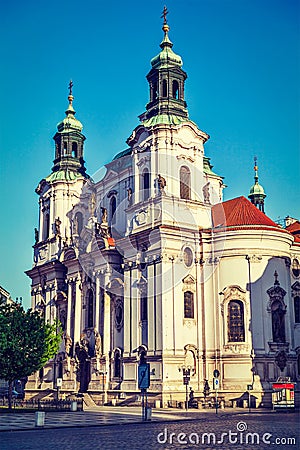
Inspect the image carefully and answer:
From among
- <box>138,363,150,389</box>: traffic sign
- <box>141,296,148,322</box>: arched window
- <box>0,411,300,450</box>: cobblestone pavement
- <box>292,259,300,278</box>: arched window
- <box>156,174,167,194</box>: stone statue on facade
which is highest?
<box>156,174,167,194</box>: stone statue on facade

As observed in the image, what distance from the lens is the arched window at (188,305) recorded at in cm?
4903

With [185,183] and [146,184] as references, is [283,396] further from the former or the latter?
[146,184]

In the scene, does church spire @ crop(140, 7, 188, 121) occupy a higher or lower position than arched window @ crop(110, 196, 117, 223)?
higher

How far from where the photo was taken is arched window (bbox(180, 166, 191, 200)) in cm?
5222

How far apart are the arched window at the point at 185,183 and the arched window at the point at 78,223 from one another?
15.6m

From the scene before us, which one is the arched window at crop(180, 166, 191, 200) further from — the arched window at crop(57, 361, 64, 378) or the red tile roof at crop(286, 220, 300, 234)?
the arched window at crop(57, 361, 64, 378)

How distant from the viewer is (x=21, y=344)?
4556 cm

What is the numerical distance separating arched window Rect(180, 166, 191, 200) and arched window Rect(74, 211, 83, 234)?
15558 millimetres

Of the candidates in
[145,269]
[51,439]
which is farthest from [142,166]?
[51,439]

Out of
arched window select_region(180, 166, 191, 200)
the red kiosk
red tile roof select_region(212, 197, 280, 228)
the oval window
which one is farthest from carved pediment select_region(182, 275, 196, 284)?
the red kiosk

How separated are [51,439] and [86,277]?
36117mm

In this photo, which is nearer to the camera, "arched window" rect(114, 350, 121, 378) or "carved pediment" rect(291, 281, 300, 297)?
"arched window" rect(114, 350, 121, 378)

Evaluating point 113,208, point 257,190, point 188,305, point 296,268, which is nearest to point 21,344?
point 188,305

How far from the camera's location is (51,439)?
2184cm
